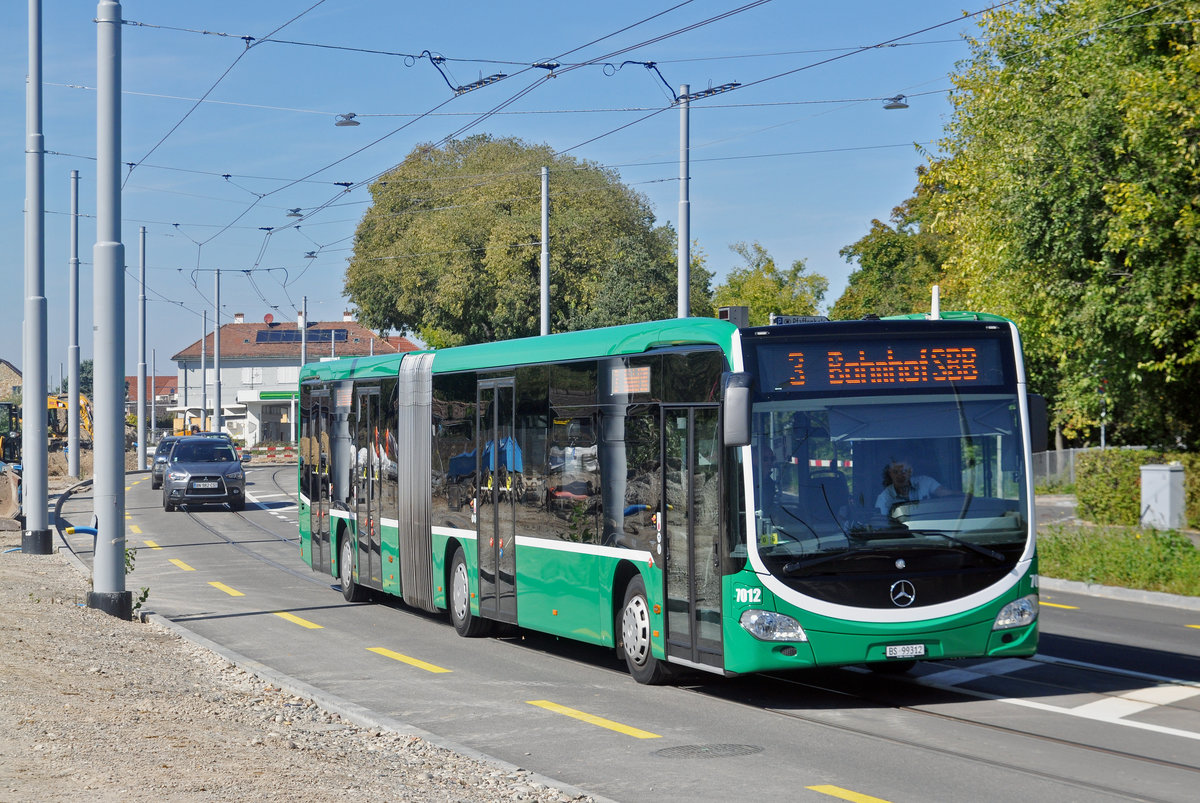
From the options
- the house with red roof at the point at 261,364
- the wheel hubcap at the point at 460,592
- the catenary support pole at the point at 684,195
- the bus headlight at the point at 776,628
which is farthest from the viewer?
the house with red roof at the point at 261,364

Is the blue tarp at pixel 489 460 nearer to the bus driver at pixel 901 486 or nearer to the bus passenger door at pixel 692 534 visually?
the bus passenger door at pixel 692 534

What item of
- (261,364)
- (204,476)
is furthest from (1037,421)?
(261,364)

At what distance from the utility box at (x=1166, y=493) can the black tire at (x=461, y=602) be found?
1667 cm

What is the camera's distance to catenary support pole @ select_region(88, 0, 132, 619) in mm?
15312

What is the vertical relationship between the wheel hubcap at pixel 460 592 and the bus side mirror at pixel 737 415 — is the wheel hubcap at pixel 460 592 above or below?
below

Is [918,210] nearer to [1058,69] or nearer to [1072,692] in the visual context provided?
[1058,69]

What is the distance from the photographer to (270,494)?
47.2 m

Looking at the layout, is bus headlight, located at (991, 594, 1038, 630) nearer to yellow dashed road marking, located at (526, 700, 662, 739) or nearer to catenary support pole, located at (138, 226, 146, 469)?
yellow dashed road marking, located at (526, 700, 662, 739)

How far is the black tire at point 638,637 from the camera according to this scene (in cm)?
1167

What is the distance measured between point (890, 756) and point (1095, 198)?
17.5 meters

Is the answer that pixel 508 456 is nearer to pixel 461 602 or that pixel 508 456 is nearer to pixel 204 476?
pixel 461 602

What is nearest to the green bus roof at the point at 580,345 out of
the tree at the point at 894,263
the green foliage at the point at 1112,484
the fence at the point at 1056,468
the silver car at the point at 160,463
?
the green foliage at the point at 1112,484

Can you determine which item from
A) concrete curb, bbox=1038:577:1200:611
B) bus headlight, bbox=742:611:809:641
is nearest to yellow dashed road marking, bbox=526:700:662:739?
bus headlight, bbox=742:611:809:641

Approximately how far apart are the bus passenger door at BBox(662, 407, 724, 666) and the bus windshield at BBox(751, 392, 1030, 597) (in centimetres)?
54
